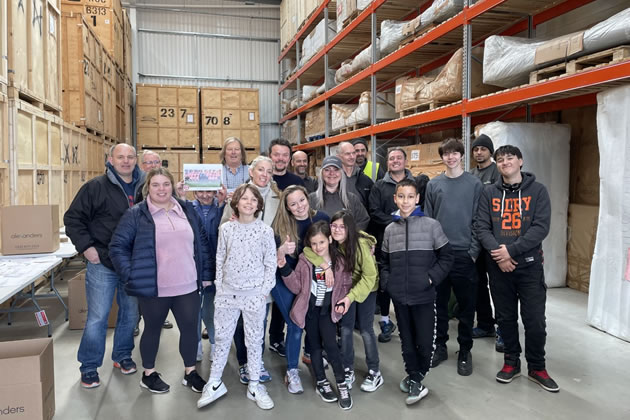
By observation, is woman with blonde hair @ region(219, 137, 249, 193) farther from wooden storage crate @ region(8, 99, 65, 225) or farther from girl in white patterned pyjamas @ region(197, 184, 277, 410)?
wooden storage crate @ region(8, 99, 65, 225)

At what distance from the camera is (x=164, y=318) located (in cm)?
300

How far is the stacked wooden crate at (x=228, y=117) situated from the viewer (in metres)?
12.5

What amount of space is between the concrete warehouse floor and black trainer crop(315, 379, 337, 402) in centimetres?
5

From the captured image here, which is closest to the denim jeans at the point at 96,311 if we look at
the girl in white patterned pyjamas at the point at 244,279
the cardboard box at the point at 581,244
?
the girl in white patterned pyjamas at the point at 244,279

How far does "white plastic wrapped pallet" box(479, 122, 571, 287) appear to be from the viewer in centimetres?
516

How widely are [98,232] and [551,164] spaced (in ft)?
17.2

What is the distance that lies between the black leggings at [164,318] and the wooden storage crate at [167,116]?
991 cm

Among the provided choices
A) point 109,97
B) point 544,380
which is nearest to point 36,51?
point 109,97

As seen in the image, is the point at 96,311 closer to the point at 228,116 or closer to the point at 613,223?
the point at 613,223

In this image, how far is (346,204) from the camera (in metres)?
3.72

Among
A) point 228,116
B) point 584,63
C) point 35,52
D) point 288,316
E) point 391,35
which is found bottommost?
point 288,316

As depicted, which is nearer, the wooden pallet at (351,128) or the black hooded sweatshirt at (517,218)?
the black hooded sweatshirt at (517,218)

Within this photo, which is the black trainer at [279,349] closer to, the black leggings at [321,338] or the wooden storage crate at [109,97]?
the black leggings at [321,338]

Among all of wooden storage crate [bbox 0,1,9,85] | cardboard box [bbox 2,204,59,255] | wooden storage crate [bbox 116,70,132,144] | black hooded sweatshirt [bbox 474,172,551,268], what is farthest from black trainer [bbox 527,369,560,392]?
wooden storage crate [bbox 116,70,132,144]
